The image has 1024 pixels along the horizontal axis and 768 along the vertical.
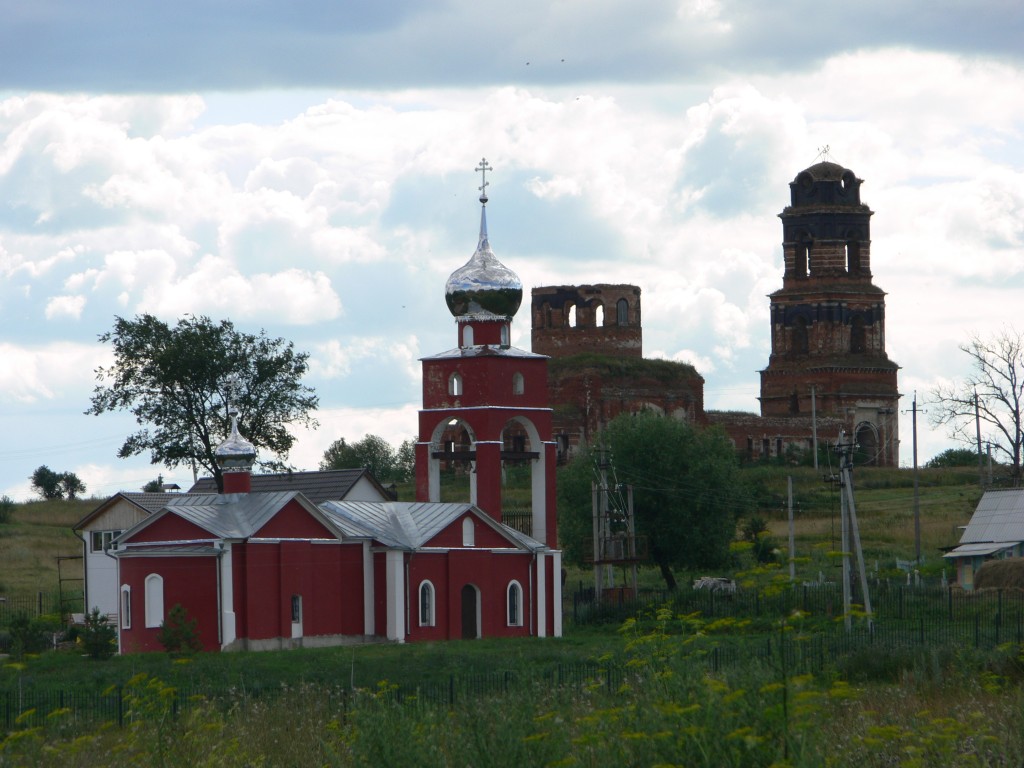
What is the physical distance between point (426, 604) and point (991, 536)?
16.2 m

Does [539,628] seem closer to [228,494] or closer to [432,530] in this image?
[432,530]

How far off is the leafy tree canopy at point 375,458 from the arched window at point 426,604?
130 ft

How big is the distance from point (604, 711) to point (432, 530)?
24.7 meters

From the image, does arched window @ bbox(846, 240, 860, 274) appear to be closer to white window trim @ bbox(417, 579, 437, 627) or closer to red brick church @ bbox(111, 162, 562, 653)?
red brick church @ bbox(111, 162, 562, 653)

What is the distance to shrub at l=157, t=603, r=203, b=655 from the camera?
35.2 metres

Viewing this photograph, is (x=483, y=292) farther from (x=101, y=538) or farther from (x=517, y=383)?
(x=101, y=538)

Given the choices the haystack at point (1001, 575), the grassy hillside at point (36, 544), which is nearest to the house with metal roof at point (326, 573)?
the haystack at point (1001, 575)

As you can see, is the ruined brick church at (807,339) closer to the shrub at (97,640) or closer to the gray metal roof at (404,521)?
the gray metal roof at (404,521)

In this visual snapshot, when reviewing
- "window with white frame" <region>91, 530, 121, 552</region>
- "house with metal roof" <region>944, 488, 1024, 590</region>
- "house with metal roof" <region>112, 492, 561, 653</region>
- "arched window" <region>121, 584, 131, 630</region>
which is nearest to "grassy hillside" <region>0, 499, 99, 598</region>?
"window with white frame" <region>91, 530, 121, 552</region>

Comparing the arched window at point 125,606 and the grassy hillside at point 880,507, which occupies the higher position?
the grassy hillside at point 880,507

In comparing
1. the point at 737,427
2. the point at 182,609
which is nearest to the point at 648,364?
the point at 737,427

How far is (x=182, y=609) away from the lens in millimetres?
35750

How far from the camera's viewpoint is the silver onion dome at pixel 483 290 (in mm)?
41438

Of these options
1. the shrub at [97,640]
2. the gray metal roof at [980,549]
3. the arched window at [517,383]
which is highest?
the arched window at [517,383]
